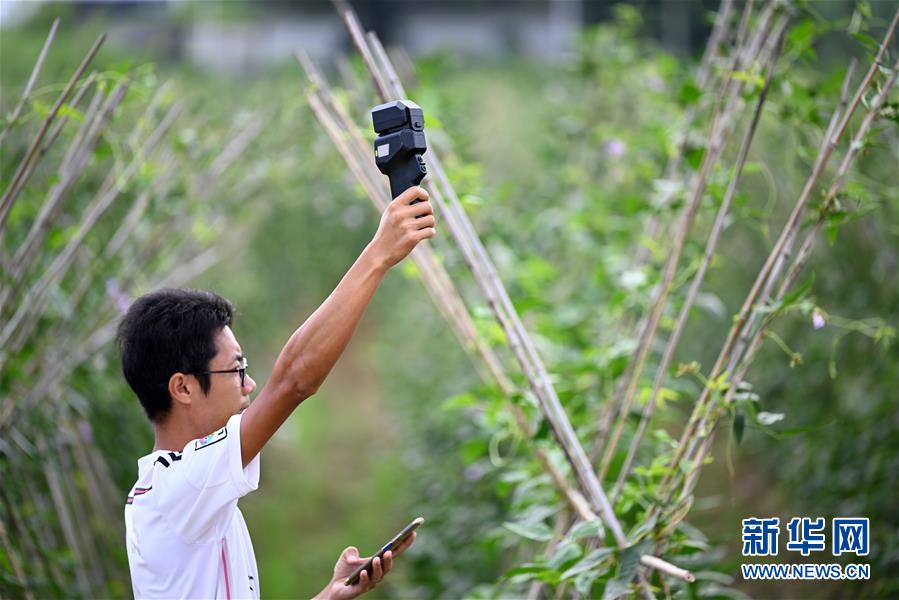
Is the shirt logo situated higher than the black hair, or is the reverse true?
the black hair

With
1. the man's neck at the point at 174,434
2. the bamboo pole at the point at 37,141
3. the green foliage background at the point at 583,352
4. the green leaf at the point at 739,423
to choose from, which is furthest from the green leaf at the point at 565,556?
the bamboo pole at the point at 37,141

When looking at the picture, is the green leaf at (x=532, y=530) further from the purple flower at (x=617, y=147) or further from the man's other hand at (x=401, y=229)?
the purple flower at (x=617, y=147)

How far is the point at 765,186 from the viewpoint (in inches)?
159

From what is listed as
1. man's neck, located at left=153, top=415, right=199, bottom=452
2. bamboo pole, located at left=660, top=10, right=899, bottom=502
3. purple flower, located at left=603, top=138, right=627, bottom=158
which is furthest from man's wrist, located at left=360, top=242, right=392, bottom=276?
purple flower, located at left=603, top=138, right=627, bottom=158

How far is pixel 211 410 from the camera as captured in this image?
139 centimetres

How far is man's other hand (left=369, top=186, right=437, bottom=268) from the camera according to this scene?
4.13ft

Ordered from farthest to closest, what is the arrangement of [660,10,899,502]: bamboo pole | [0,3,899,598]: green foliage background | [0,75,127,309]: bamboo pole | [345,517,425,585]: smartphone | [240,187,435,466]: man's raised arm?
1. [0,3,899,598]: green foliage background
2. [0,75,127,309]: bamboo pole
3. [660,10,899,502]: bamboo pole
4. [345,517,425,585]: smartphone
5. [240,187,435,466]: man's raised arm

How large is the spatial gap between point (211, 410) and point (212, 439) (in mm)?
109

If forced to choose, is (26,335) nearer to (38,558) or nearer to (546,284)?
(38,558)

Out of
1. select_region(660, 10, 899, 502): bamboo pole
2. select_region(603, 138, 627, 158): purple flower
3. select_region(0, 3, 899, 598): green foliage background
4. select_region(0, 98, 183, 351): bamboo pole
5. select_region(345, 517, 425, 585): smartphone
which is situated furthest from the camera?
select_region(603, 138, 627, 158): purple flower

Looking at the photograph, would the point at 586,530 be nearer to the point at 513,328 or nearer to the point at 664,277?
the point at 513,328

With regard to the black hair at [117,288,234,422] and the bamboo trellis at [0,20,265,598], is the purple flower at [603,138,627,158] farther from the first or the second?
the black hair at [117,288,234,422]

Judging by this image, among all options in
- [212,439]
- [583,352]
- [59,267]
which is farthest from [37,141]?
[583,352]

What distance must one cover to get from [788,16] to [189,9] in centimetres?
1189
